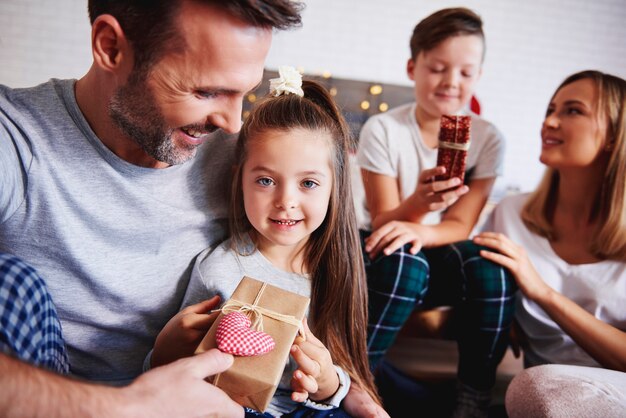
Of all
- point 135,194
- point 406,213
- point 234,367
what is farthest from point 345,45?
point 234,367

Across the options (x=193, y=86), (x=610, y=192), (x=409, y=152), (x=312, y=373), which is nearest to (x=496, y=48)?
(x=409, y=152)

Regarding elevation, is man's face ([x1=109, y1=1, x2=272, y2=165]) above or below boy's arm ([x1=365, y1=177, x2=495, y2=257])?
above

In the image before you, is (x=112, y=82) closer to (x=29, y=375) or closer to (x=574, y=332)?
(x=29, y=375)

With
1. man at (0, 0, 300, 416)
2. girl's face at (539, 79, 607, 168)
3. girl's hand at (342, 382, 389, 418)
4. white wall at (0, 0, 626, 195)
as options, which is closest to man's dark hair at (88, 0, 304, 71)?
man at (0, 0, 300, 416)

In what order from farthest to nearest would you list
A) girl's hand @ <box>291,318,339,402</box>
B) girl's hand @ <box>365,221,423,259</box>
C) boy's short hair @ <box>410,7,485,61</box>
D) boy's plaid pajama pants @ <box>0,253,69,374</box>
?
boy's short hair @ <box>410,7,485,61</box>
girl's hand @ <box>365,221,423,259</box>
girl's hand @ <box>291,318,339,402</box>
boy's plaid pajama pants @ <box>0,253,69,374</box>

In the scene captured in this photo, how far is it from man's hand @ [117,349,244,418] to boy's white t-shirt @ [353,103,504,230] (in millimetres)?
1191

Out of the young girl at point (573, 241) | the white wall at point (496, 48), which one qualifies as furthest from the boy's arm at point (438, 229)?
the white wall at point (496, 48)

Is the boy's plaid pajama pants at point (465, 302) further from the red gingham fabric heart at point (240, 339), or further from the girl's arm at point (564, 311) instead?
the red gingham fabric heart at point (240, 339)

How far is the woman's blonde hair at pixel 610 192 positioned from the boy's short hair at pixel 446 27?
40 centimetres

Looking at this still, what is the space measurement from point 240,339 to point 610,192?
1381mm

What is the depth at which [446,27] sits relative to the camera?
1.86 metres

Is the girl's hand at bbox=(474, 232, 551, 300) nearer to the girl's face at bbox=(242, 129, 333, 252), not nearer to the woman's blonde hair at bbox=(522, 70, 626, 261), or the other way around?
the woman's blonde hair at bbox=(522, 70, 626, 261)

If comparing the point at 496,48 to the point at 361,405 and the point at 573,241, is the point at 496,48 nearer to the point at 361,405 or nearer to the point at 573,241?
the point at 573,241

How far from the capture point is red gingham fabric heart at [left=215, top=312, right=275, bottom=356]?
0.86 metres
